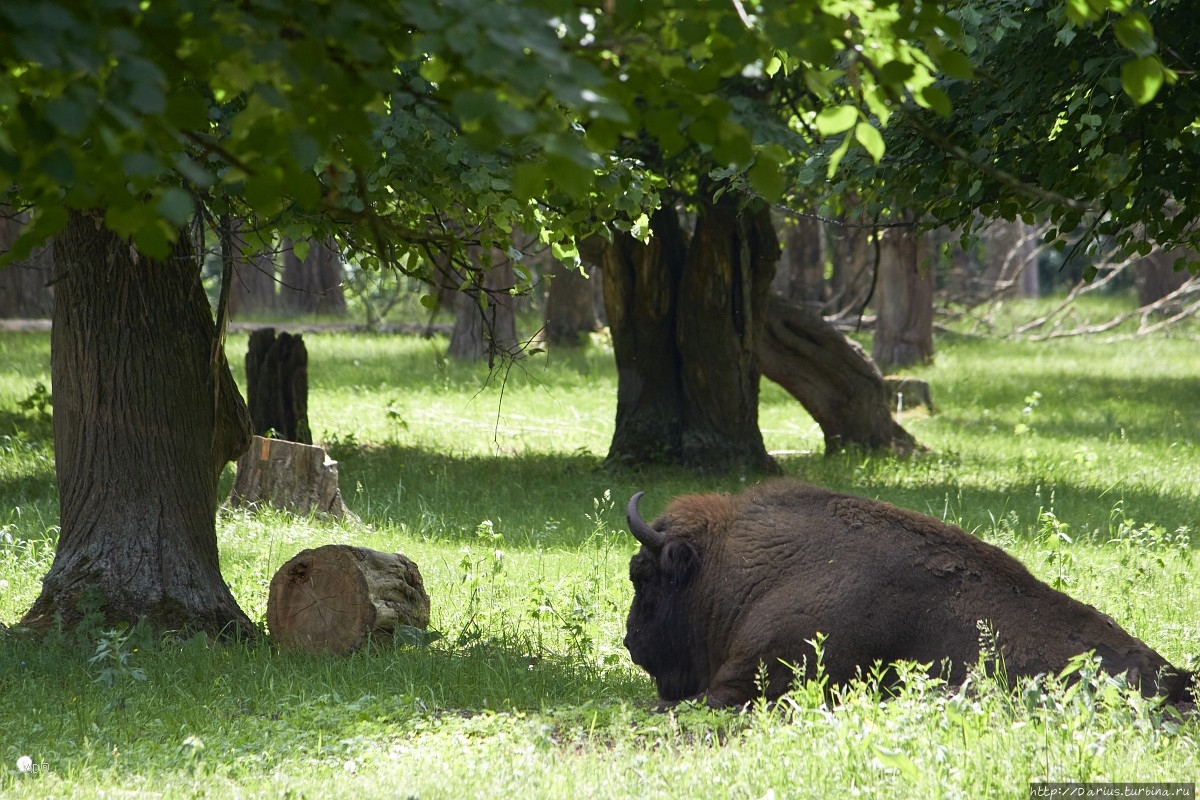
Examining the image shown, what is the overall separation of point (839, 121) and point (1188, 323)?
3074 cm

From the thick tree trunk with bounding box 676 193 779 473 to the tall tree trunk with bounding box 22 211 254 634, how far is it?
22.9 ft

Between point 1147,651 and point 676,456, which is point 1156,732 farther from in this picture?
point 676,456

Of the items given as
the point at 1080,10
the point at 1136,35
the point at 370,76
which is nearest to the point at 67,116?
the point at 370,76

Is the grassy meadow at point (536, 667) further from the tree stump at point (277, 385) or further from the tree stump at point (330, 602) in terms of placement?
the tree stump at point (277, 385)

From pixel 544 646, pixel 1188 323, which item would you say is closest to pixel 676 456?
pixel 544 646

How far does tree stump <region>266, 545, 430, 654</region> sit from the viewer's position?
22.9 ft

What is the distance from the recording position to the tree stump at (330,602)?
6992 millimetres

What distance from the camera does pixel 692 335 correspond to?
13484 millimetres

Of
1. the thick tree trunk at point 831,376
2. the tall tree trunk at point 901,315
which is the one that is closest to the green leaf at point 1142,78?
the thick tree trunk at point 831,376

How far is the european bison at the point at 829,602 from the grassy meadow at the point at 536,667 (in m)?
0.26

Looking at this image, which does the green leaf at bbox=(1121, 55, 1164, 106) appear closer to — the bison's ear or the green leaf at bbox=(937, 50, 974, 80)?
the green leaf at bbox=(937, 50, 974, 80)

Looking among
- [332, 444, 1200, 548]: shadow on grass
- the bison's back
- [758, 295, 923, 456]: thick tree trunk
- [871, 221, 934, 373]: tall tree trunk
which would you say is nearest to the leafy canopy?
the bison's back

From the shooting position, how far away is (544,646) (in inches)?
289

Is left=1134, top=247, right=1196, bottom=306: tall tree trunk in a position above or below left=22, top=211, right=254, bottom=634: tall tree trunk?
above
